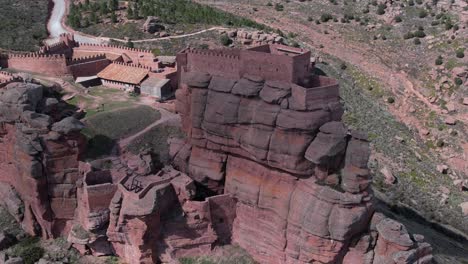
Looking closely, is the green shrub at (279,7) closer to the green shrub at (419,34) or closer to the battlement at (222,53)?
the green shrub at (419,34)

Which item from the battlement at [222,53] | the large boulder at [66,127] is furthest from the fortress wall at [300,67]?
the large boulder at [66,127]

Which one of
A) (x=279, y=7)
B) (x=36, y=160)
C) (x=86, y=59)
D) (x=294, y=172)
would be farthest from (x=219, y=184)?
(x=279, y=7)

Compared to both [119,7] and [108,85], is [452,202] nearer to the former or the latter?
[108,85]

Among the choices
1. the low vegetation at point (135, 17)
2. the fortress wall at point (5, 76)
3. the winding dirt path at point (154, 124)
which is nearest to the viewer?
the winding dirt path at point (154, 124)

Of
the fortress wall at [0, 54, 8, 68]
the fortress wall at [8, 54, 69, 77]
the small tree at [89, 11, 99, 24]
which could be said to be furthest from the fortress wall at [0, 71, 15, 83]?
the small tree at [89, 11, 99, 24]

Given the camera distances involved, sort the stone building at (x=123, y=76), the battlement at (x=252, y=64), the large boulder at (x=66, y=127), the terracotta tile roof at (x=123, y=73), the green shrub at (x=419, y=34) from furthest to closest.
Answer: the green shrub at (x=419, y=34), the terracotta tile roof at (x=123, y=73), the stone building at (x=123, y=76), the large boulder at (x=66, y=127), the battlement at (x=252, y=64)

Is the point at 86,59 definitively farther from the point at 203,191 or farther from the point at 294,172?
the point at 294,172
